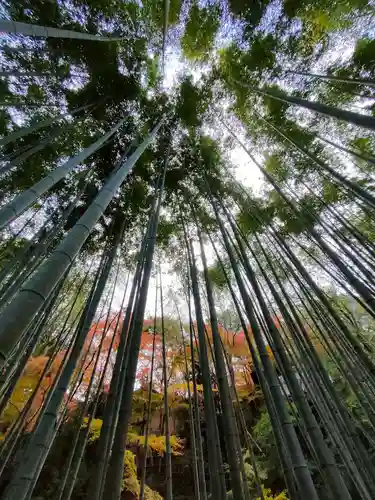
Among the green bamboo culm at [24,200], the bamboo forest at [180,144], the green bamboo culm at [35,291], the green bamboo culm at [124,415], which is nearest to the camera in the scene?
the green bamboo culm at [35,291]

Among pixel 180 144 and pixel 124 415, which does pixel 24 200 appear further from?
pixel 180 144

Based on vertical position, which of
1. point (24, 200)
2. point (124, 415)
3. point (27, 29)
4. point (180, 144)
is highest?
point (180, 144)

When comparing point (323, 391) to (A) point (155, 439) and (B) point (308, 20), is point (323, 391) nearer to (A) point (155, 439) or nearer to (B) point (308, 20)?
(A) point (155, 439)

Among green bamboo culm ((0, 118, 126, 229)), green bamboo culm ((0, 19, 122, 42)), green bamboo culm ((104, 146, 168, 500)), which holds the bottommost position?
green bamboo culm ((104, 146, 168, 500))

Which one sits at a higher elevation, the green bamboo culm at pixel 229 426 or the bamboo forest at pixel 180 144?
the bamboo forest at pixel 180 144

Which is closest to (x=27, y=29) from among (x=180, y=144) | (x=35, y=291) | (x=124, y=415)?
(x=35, y=291)

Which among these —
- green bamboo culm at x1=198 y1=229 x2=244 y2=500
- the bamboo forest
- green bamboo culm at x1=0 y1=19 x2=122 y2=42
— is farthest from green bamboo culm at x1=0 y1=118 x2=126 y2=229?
green bamboo culm at x1=198 y1=229 x2=244 y2=500

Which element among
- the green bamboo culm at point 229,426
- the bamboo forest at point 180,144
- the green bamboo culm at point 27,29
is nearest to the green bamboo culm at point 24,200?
the bamboo forest at point 180,144

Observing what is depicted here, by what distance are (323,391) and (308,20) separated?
14.1ft

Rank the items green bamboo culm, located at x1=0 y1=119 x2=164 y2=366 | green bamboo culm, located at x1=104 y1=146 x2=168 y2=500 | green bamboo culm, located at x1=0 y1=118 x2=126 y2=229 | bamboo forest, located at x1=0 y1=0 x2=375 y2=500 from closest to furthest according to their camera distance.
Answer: green bamboo culm, located at x1=0 y1=119 x2=164 y2=366
green bamboo culm, located at x1=104 y1=146 x2=168 y2=500
green bamboo culm, located at x1=0 y1=118 x2=126 y2=229
bamboo forest, located at x1=0 y1=0 x2=375 y2=500

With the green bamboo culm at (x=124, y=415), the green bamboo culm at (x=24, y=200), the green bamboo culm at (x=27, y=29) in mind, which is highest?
the green bamboo culm at (x=27, y=29)

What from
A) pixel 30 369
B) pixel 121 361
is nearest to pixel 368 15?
pixel 121 361

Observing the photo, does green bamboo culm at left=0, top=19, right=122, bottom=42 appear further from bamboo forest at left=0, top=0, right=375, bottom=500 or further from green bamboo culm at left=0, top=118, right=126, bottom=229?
green bamboo culm at left=0, top=118, right=126, bottom=229

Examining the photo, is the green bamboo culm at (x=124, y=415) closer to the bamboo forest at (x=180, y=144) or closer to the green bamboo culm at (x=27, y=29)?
the bamboo forest at (x=180, y=144)
